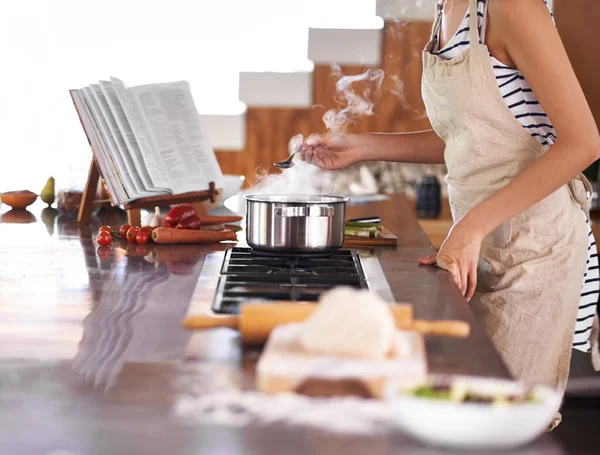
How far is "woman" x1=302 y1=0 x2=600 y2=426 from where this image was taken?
4.79 ft

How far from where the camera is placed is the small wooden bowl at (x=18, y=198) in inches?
105

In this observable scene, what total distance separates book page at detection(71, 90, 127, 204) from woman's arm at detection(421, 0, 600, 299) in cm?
96

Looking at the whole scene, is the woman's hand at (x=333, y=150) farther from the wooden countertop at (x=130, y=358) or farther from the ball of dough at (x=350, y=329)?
the ball of dough at (x=350, y=329)

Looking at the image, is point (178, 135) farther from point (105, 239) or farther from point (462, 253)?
point (462, 253)

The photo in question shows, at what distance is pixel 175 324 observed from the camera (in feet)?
3.65

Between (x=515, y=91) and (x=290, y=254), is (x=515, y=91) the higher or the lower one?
the higher one

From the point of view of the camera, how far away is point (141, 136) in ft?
7.21

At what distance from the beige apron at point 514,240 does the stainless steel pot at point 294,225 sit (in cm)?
33

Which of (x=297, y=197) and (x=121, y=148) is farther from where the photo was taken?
(x=121, y=148)

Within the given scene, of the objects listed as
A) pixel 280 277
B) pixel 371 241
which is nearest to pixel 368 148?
pixel 371 241

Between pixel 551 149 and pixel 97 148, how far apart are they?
3.83ft

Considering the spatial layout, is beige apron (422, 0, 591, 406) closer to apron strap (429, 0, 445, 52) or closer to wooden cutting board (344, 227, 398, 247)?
apron strap (429, 0, 445, 52)

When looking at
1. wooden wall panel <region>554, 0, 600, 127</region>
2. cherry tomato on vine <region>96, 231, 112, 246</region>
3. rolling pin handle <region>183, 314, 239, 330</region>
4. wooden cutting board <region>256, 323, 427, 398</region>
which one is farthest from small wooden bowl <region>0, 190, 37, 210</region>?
wooden wall panel <region>554, 0, 600, 127</region>

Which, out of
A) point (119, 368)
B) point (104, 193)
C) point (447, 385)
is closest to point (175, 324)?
point (119, 368)
